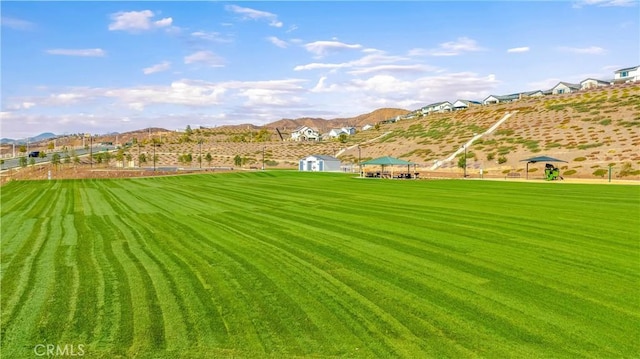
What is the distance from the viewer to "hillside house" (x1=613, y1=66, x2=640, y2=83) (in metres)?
118

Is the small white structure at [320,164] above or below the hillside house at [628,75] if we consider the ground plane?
below

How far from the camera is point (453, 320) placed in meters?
6.60

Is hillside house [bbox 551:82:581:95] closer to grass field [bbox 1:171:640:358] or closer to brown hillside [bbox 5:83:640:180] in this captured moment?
brown hillside [bbox 5:83:640:180]

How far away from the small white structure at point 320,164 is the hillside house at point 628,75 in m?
98.6

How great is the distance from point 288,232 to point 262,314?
6962mm

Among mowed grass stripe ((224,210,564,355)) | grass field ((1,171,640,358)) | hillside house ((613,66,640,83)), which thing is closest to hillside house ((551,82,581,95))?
hillside house ((613,66,640,83))

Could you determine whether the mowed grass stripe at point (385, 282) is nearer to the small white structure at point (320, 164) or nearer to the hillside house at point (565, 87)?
the small white structure at point (320, 164)

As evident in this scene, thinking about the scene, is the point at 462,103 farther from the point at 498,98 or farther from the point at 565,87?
the point at 565,87

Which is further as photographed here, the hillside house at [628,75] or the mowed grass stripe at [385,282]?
the hillside house at [628,75]

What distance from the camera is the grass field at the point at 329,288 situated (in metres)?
5.93

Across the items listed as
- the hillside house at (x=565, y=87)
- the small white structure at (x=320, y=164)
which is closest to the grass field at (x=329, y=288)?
→ the small white structure at (x=320, y=164)

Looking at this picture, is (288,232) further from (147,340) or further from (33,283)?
(147,340)

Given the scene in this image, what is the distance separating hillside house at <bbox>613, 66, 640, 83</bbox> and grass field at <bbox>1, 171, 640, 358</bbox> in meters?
130

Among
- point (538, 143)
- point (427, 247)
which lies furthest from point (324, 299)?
point (538, 143)
